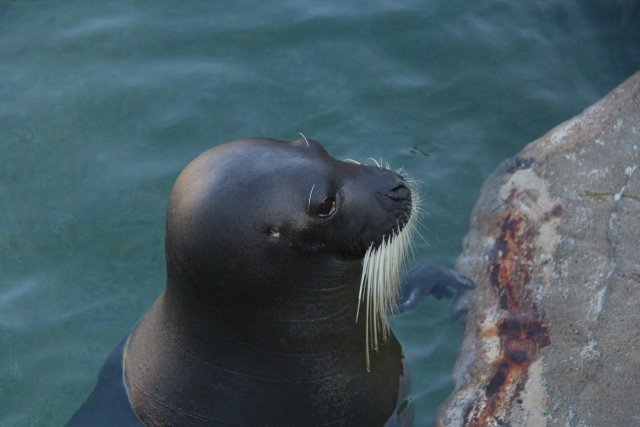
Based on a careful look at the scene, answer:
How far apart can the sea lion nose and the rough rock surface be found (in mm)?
1317

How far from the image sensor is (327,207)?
12.8 feet

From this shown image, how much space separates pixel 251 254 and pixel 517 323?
217 cm

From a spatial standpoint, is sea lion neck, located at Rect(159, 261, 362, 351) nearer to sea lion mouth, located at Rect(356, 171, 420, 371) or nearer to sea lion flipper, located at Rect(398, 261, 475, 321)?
sea lion mouth, located at Rect(356, 171, 420, 371)

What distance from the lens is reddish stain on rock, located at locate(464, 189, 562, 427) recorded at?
459cm

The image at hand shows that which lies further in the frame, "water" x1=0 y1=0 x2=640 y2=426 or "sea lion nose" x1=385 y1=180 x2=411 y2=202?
"water" x1=0 y1=0 x2=640 y2=426

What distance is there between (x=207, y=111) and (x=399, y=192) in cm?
333

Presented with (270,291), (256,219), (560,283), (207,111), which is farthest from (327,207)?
(207,111)

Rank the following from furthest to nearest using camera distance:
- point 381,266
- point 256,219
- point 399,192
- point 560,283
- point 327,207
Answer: point 560,283 → point 399,192 → point 381,266 → point 327,207 → point 256,219

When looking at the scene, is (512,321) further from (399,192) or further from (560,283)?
(399,192)

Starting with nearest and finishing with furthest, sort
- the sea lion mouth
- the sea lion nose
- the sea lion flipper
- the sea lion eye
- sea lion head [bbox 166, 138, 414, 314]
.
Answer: sea lion head [bbox 166, 138, 414, 314], the sea lion eye, the sea lion mouth, the sea lion nose, the sea lion flipper

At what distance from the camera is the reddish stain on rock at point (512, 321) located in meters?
4.59

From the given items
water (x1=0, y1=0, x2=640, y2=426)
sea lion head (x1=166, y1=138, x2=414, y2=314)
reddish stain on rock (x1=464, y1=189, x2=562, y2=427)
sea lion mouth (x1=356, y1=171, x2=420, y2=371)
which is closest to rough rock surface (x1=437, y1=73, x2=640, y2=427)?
reddish stain on rock (x1=464, y1=189, x2=562, y2=427)

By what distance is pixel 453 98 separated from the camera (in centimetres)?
738

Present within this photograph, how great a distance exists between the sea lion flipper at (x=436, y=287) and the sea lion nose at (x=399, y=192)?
1.50 metres
